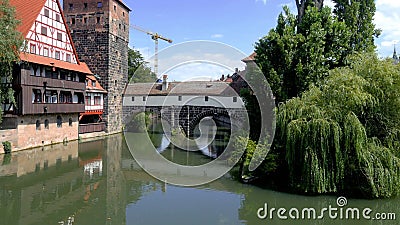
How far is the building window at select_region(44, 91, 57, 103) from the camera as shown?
22964mm

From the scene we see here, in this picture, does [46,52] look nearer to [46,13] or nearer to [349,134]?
[46,13]

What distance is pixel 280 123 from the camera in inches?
486

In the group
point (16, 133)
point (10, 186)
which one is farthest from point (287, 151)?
point (16, 133)

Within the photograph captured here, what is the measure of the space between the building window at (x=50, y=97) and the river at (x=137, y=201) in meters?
6.72

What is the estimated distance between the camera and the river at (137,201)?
32.9ft

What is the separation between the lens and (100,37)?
30.9 metres

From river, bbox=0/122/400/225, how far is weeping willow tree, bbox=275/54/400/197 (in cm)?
67

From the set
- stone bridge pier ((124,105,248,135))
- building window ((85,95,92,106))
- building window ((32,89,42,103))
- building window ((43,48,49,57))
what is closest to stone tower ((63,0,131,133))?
building window ((85,95,92,106))

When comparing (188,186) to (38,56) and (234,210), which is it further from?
(38,56)

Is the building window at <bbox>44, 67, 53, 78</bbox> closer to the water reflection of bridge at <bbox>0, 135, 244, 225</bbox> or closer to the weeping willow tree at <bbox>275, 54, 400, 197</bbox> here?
the water reflection of bridge at <bbox>0, 135, 244, 225</bbox>

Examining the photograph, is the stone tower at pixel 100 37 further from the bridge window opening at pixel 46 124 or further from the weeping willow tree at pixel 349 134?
the weeping willow tree at pixel 349 134

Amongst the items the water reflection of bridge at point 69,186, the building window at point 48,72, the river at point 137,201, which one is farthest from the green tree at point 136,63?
the river at point 137,201

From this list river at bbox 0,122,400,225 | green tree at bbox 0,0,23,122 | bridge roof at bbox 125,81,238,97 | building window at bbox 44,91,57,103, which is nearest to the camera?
river at bbox 0,122,400,225

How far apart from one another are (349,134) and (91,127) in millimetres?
22620
